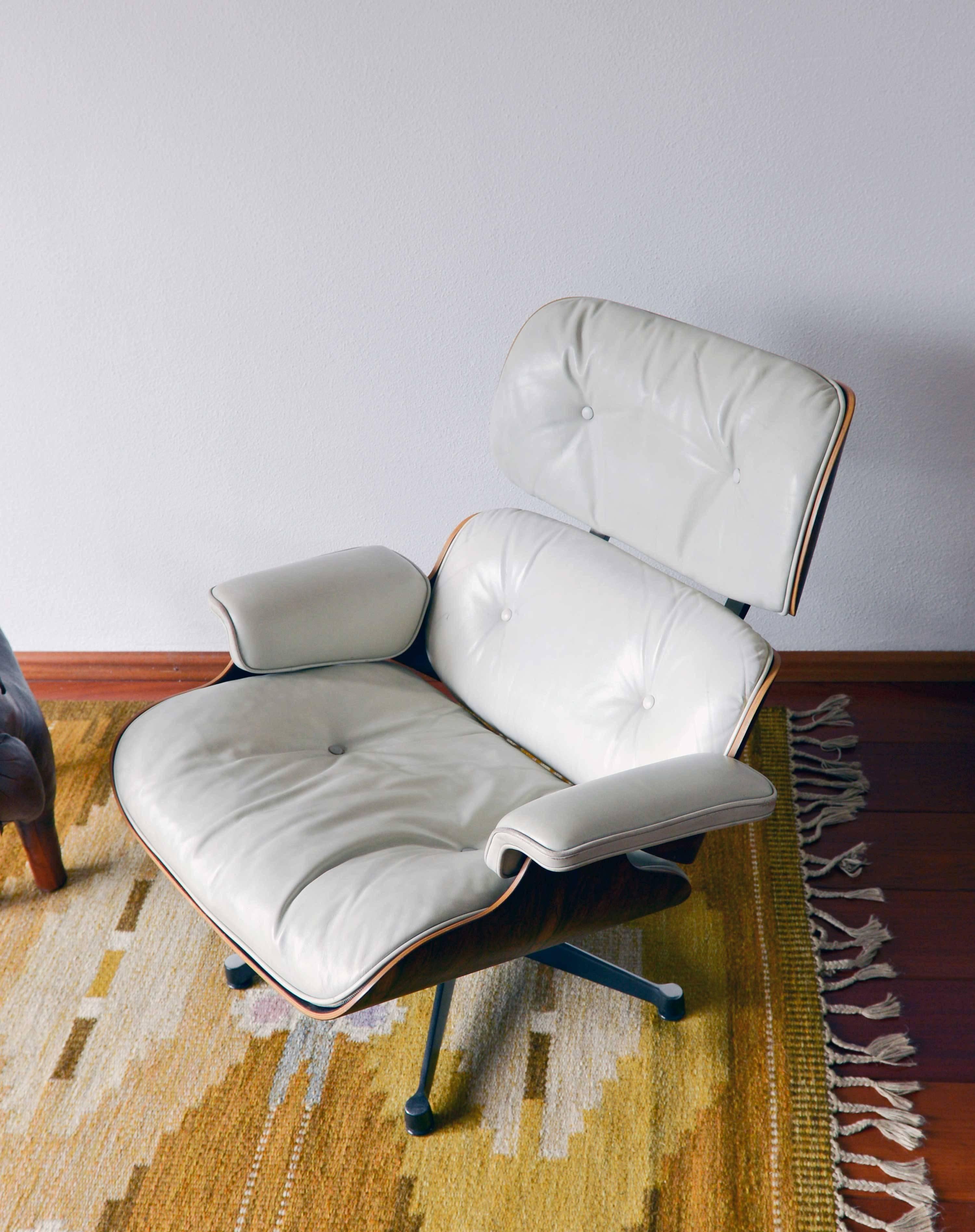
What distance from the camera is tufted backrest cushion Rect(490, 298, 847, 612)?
1.25 meters

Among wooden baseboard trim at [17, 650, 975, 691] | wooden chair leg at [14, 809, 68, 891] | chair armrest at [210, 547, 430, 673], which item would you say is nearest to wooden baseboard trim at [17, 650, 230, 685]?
wooden baseboard trim at [17, 650, 975, 691]

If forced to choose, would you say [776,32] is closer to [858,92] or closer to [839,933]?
[858,92]

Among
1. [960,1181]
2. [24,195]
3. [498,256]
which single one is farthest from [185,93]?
[960,1181]

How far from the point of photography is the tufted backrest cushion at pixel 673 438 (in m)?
1.25

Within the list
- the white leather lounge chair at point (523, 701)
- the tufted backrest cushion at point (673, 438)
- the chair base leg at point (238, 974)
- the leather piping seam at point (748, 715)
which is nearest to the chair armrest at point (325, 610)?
the white leather lounge chair at point (523, 701)

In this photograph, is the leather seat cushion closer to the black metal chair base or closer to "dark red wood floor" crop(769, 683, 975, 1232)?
the black metal chair base

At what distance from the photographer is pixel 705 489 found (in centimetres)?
135

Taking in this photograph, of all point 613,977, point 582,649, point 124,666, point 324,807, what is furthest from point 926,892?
point 124,666

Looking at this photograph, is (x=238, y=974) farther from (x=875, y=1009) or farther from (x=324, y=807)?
(x=875, y=1009)

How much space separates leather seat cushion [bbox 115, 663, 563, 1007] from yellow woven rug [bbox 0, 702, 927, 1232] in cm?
31

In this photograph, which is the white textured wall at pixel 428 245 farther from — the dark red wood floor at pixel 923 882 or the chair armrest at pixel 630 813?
the chair armrest at pixel 630 813

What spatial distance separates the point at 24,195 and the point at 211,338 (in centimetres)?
36

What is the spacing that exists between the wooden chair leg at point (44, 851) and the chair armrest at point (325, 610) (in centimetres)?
41

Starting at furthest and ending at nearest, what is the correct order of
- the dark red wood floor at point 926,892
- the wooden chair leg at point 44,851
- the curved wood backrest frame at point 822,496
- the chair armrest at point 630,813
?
the wooden chair leg at point 44,851
the dark red wood floor at point 926,892
the curved wood backrest frame at point 822,496
the chair armrest at point 630,813
